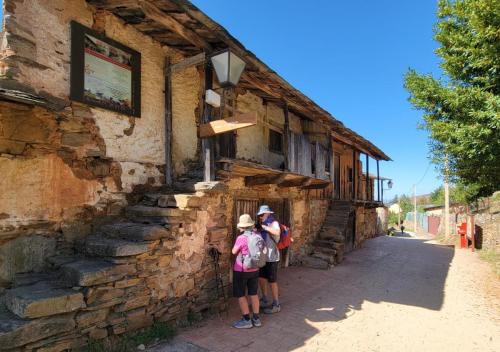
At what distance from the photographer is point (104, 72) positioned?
15.4ft

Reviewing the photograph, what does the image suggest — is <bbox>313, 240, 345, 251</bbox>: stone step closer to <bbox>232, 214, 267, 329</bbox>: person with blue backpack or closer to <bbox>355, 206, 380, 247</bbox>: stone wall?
<bbox>355, 206, 380, 247</bbox>: stone wall

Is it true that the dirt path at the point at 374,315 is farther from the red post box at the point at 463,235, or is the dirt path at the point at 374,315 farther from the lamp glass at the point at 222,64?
the red post box at the point at 463,235

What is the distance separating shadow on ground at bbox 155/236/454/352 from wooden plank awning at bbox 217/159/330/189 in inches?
90.1

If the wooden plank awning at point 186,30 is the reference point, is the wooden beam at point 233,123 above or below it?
below

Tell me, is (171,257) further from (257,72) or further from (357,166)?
(357,166)

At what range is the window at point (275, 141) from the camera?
8836 millimetres

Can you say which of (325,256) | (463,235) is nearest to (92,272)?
(325,256)

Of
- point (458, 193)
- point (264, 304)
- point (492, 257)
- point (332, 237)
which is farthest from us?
point (458, 193)

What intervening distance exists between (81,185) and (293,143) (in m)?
4.86

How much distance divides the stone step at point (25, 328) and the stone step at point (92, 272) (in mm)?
370

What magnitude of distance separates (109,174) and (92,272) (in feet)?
5.54

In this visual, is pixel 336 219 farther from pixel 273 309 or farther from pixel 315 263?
pixel 273 309

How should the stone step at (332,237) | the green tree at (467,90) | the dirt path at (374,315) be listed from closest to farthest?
1. the dirt path at (374,315)
2. the green tree at (467,90)
3. the stone step at (332,237)

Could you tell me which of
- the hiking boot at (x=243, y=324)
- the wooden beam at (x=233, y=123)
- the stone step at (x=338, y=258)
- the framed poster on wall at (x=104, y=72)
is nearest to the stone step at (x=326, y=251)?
the stone step at (x=338, y=258)
